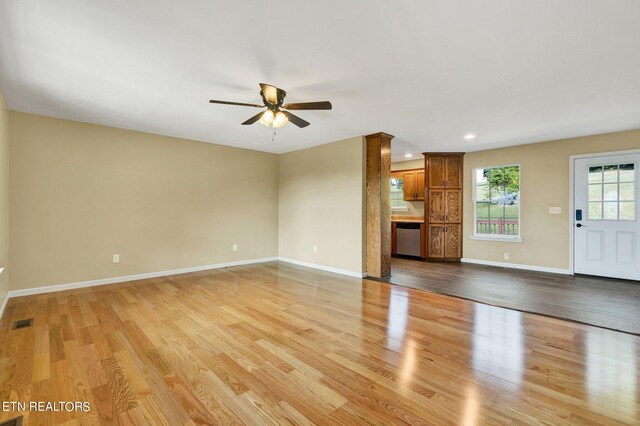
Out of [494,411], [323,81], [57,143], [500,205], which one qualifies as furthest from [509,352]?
[57,143]

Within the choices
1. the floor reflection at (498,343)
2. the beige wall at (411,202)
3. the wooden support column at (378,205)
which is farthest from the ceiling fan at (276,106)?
the beige wall at (411,202)

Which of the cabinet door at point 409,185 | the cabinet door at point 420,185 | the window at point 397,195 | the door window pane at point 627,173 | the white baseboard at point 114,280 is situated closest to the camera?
the white baseboard at point 114,280

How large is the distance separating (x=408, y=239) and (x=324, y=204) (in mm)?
2592

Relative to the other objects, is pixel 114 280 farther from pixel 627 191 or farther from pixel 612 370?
pixel 627 191

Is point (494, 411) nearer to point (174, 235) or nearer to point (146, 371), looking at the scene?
point (146, 371)

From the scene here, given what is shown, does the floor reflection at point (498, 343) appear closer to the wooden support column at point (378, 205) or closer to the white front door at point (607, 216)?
the wooden support column at point (378, 205)

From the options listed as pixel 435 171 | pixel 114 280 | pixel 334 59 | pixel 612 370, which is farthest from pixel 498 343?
pixel 114 280

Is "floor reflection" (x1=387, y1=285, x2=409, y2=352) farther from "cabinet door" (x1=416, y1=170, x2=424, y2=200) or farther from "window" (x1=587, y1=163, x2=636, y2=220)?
"window" (x1=587, y1=163, x2=636, y2=220)

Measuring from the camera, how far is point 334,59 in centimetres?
251

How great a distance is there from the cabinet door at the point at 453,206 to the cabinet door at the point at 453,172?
0.15 metres

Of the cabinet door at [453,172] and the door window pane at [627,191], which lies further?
the cabinet door at [453,172]

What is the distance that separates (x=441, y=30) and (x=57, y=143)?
16.6 feet

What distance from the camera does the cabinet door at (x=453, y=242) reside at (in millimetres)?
6551

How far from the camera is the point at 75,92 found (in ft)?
10.6
